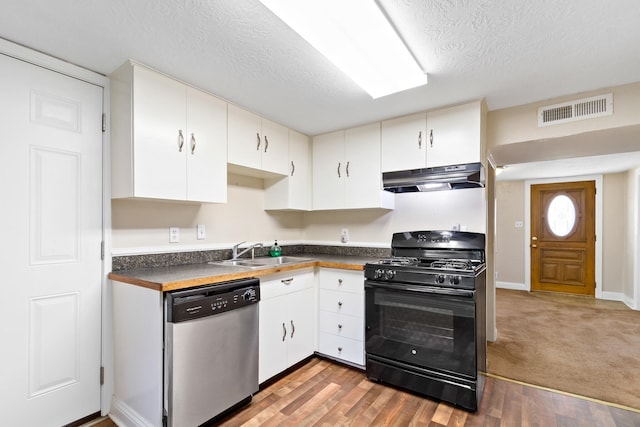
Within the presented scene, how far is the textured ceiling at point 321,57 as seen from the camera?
4.57 ft

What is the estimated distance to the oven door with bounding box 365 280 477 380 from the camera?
6.46 feet

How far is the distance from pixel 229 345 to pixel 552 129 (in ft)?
9.42

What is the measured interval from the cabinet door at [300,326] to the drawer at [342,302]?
0.11m

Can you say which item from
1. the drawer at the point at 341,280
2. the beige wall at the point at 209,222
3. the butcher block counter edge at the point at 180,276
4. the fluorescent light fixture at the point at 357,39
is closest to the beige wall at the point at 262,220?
the beige wall at the point at 209,222

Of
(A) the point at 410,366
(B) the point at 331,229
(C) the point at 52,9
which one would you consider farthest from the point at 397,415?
(C) the point at 52,9

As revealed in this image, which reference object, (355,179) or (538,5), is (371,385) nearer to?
(355,179)

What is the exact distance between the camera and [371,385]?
2.30m

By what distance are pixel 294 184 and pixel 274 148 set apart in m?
0.42

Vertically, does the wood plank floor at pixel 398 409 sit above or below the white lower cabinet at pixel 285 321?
below

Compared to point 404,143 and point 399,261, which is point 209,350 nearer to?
point 399,261

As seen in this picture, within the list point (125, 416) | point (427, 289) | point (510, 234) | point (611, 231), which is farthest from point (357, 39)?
point (611, 231)

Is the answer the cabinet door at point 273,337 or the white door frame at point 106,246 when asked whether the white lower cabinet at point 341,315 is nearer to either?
the cabinet door at point 273,337

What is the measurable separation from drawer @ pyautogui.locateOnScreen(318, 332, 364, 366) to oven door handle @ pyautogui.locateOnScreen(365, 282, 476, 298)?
0.56 m

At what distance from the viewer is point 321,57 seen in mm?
1786
